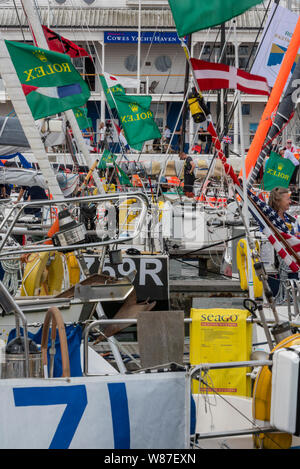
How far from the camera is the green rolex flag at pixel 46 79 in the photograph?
8.20 meters

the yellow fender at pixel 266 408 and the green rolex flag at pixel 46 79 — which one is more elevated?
the green rolex flag at pixel 46 79

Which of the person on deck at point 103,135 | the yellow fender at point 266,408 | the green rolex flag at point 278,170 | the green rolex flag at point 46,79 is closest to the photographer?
the yellow fender at point 266,408

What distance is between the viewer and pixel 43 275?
7.63 m

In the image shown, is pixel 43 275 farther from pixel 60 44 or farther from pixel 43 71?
pixel 60 44

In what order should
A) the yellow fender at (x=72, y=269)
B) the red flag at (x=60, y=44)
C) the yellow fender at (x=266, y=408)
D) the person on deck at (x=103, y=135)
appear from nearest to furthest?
the yellow fender at (x=266, y=408)
the yellow fender at (x=72, y=269)
the red flag at (x=60, y=44)
the person on deck at (x=103, y=135)

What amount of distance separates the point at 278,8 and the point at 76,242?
546 centimetres

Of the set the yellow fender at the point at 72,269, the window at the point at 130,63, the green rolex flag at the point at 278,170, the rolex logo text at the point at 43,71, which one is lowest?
the yellow fender at the point at 72,269

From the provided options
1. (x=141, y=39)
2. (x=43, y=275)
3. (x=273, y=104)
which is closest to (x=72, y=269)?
(x=43, y=275)

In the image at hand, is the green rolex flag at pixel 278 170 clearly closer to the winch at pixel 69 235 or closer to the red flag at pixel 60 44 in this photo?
the red flag at pixel 60 44

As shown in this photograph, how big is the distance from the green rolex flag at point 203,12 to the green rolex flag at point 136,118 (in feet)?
30.5

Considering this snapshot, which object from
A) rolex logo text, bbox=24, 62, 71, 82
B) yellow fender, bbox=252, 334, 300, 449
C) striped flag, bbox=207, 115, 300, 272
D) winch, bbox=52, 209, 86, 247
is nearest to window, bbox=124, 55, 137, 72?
rolex logo text, bbox=24, 62, 71, 82

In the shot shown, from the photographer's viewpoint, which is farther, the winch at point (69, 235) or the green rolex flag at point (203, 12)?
the green rolex flag at point (203, 12)

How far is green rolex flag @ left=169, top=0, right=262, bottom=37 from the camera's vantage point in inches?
241

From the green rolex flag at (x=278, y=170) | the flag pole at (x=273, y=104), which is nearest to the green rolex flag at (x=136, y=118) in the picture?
the green rolex flag at (x=278, y=170)
